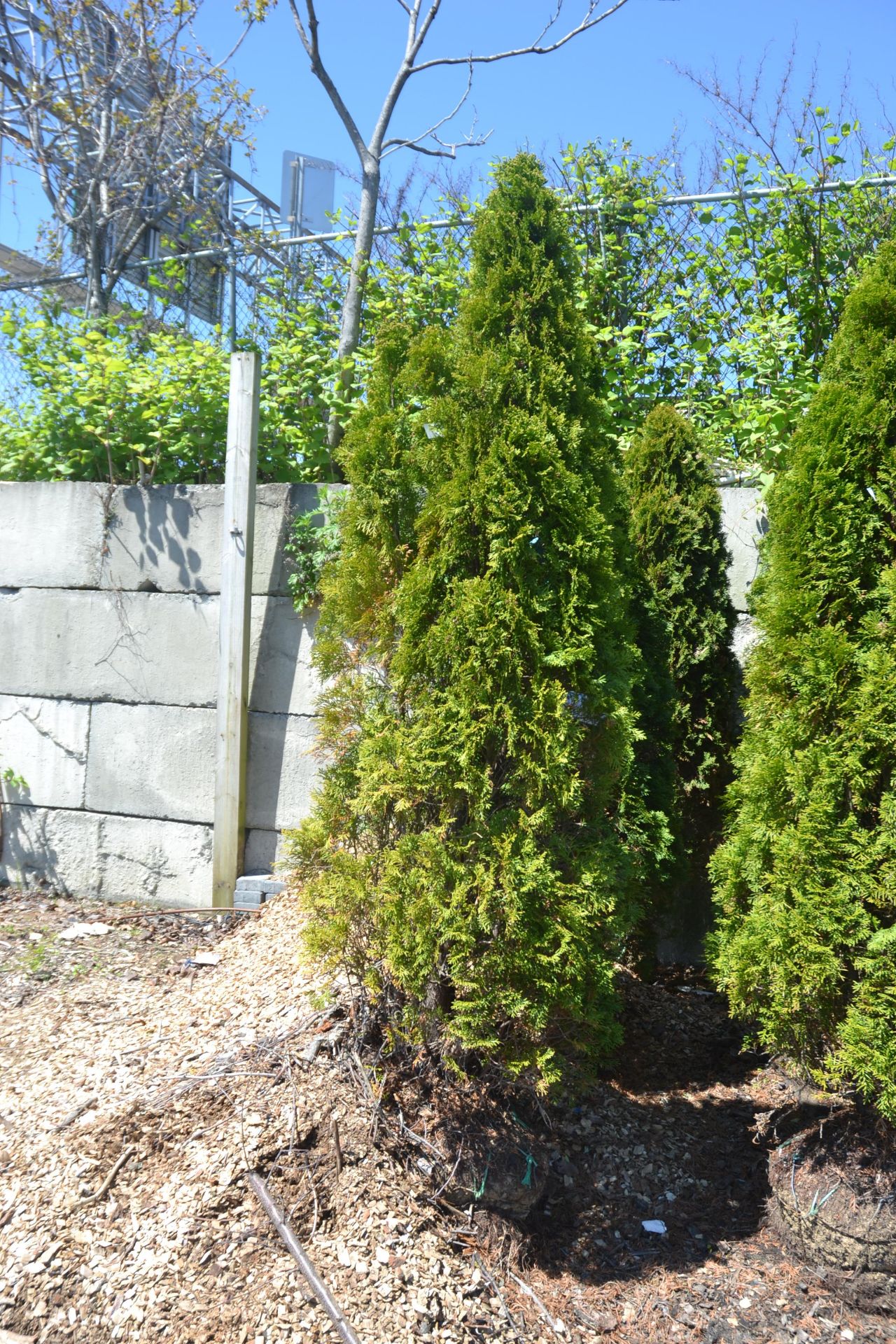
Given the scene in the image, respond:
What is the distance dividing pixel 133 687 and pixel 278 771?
109 centimetres

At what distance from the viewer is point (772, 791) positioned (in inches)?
113

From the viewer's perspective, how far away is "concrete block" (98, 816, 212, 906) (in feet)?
17.8

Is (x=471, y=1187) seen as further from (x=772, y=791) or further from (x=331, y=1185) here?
(x=772, y=791)

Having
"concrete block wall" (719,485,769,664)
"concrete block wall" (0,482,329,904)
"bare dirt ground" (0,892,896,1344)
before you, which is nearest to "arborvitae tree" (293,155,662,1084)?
"bare dirt ground" (0,892,896,1344)

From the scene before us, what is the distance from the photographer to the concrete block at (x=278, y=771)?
5164 mm

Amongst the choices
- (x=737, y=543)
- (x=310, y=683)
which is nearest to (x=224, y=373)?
(x=310, y=683)

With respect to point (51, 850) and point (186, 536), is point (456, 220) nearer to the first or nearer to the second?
point (186, 536)

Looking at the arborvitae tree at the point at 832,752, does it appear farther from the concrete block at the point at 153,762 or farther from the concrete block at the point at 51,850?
the concrete block at the point at 51,850

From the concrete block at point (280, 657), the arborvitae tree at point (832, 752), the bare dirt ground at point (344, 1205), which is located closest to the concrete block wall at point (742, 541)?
the arborvitae tree at point (832, 752)

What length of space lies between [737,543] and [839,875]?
2.27m

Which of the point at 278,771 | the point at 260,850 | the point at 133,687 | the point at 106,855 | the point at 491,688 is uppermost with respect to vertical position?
the point at 491,688

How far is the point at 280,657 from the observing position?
5.27 metres

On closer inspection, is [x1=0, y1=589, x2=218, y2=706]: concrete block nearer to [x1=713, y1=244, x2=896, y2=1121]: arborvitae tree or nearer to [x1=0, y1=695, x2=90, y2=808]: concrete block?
[x1=0, y1=695, x2=90, y2=808]: concrete block

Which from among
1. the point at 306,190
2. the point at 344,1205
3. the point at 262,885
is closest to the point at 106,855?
the point at 262,885
